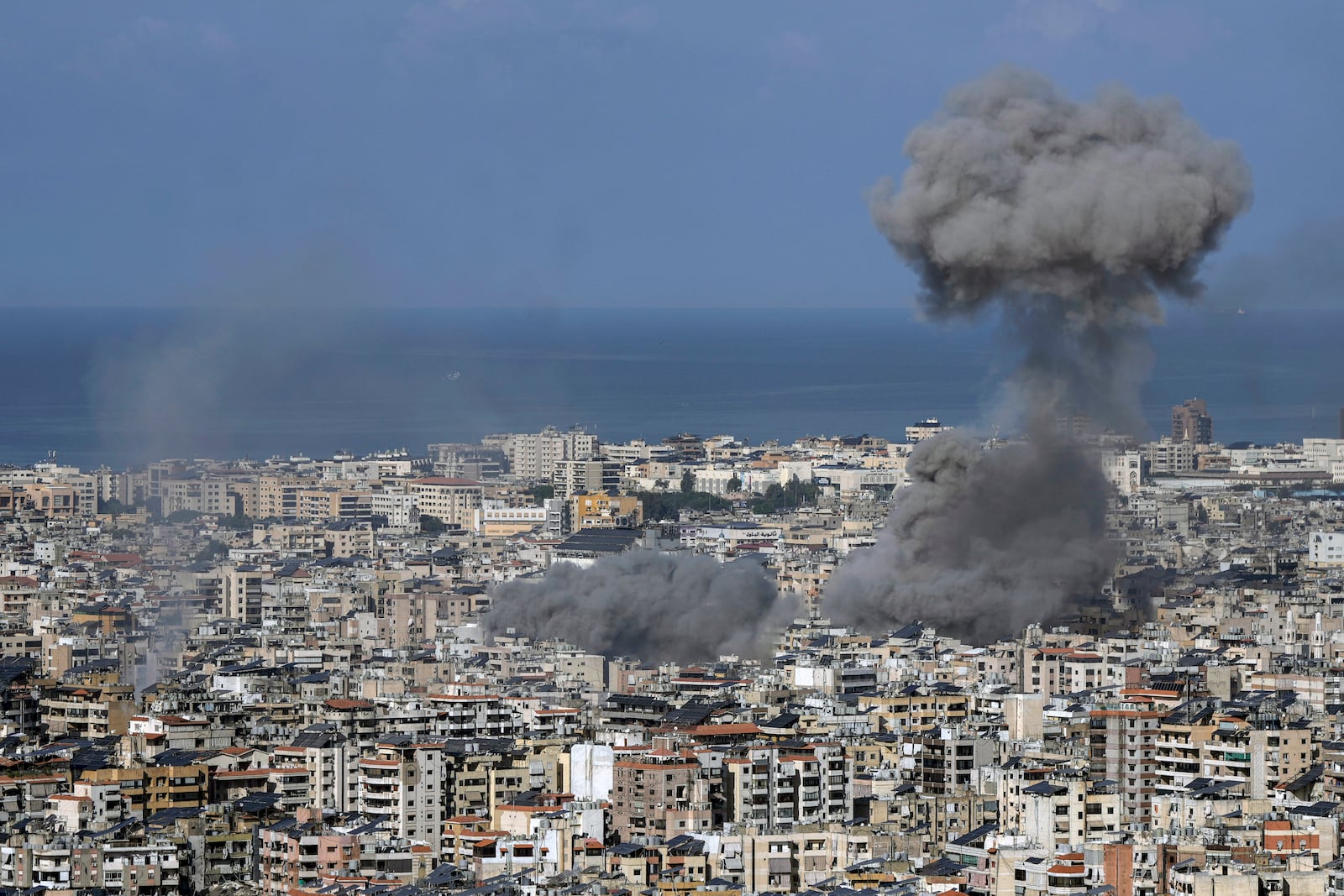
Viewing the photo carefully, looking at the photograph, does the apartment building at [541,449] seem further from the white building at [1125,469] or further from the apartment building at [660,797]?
the apartment building at [660,797]

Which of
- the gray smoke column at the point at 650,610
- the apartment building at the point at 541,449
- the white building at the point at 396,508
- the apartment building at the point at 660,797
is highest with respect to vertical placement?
the apartment building at the point at 541,449

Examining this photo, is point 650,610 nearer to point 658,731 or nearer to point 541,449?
point 658,731

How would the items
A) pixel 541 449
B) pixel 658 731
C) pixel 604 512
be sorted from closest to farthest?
pixel 658 731 → pixel 604 512 → pixel 541 449

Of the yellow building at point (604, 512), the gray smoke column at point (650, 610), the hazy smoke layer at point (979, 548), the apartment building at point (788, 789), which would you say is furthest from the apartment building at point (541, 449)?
the apartment building at point (788, 789)

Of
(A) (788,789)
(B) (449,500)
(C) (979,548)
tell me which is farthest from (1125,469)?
(A) (788,789)

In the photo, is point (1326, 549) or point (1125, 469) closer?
point (1326, 549)

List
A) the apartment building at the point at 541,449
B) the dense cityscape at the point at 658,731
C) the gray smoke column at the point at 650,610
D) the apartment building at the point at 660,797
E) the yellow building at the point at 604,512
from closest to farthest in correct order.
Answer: the dense cityscape at the point at 658,731 < the apartment building at the point at 660,797 < the gray smoke column at the point at 650,610 < the yellow building at the point at 604,512 < the apartment building at the point at 541,449

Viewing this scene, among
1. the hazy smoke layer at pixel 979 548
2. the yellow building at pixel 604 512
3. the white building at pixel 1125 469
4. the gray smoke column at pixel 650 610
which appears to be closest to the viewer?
the hazy smoke layer at pixel 979 548
